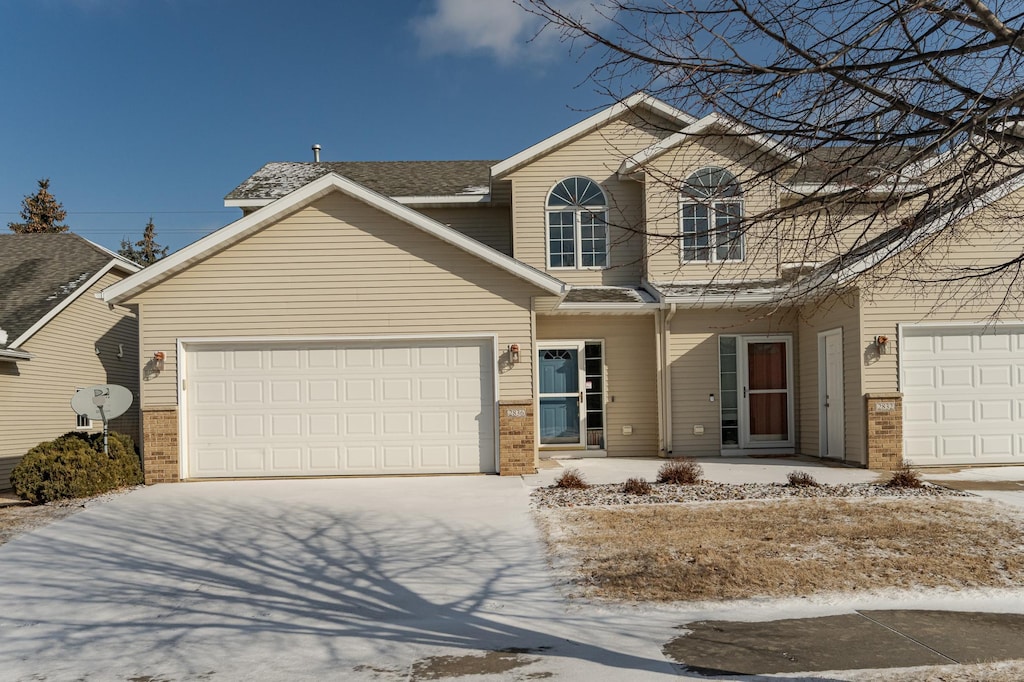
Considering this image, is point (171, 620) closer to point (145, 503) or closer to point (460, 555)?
point (460, 555)

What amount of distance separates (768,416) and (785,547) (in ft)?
26.4

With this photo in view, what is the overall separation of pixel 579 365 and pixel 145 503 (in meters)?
8.01

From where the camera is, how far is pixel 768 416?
623 inches

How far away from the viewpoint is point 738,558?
7.72 meters

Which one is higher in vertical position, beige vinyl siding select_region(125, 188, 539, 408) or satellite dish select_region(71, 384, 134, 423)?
beige vinyl siding select_region(125, 188, 539, 408)

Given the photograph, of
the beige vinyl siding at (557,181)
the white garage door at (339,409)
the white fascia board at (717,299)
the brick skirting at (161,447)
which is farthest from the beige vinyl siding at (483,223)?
the brick skirting at (161,447)

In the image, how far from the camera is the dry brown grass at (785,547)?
710 centimetres

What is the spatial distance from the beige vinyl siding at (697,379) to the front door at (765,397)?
32 centimetres

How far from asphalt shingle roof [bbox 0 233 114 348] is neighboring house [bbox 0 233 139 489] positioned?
2cm

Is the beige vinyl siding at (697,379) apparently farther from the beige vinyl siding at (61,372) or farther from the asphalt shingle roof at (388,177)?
the beige vinyl siding at (61,372)

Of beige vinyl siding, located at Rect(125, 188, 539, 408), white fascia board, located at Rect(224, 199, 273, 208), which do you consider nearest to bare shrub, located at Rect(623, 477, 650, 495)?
beige vinyl siding, located at Rect(125, 188, 539, 408)

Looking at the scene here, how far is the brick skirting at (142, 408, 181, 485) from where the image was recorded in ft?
43.2

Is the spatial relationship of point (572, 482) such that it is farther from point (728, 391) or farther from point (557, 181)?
point (557, 181)

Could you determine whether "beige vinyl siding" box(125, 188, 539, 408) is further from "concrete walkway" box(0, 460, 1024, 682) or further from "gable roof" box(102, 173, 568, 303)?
"concrete walkway" box(0, 460, 1024, 682)
